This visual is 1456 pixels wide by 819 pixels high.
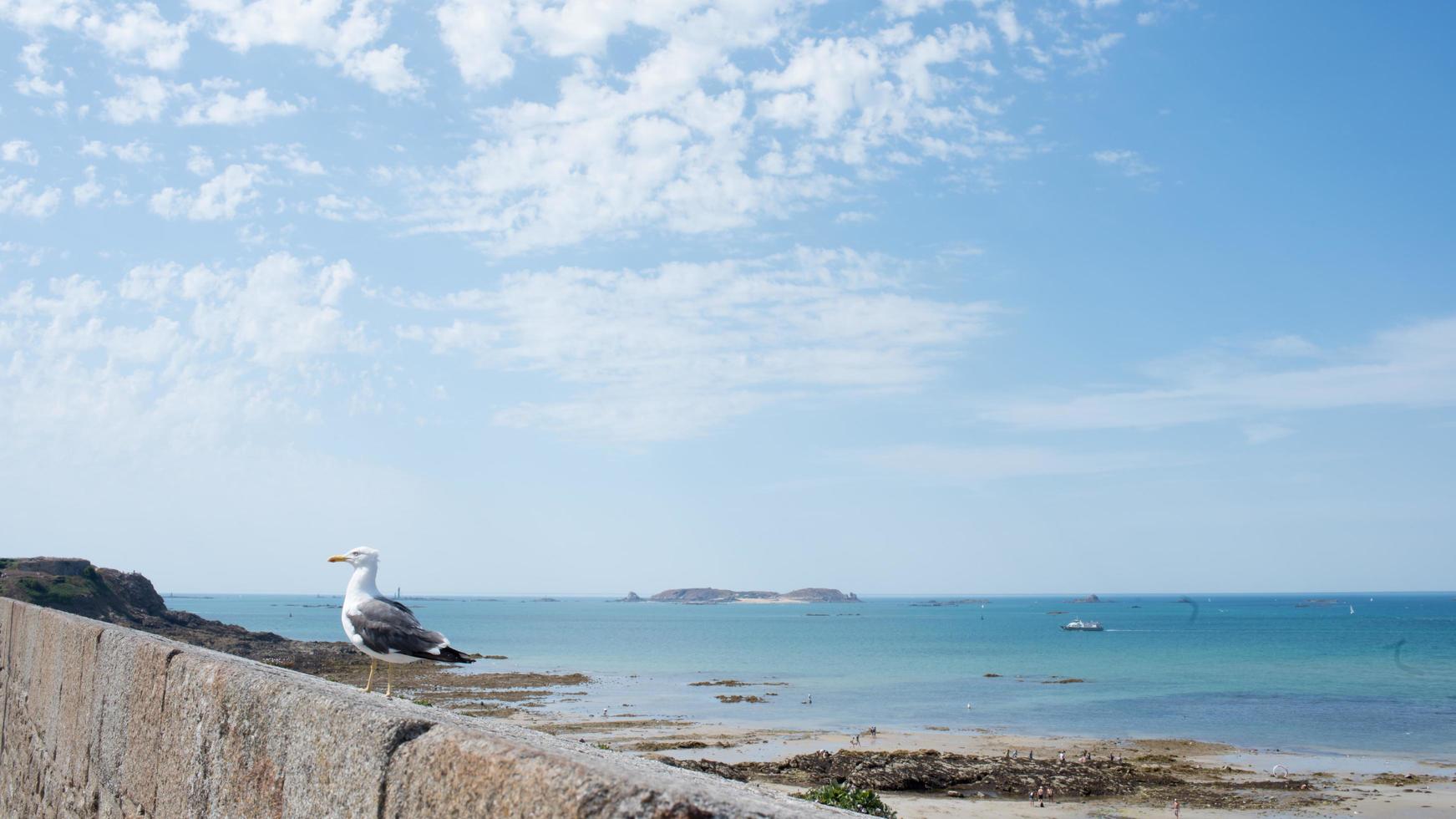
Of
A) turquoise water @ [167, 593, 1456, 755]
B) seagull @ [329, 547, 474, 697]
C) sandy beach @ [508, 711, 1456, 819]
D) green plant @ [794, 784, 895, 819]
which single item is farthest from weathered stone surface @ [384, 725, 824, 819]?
turquoise water @ [167, 593, 1456, 755]

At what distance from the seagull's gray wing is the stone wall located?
78 centimetres

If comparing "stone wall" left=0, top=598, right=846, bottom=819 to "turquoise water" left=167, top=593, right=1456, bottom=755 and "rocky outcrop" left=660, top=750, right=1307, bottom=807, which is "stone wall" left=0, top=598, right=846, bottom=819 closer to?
"rocky outcrop" left=660, top=750, right=1307, bottom=807

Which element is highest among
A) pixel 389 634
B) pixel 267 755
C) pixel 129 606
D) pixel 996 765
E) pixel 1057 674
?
pixel 389 634

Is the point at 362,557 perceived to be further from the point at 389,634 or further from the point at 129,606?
the point at 129,606

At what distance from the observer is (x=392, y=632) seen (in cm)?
442

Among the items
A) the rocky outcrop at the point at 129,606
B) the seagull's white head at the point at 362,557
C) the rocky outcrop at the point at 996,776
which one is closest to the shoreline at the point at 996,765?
the rocky outcrop at the point at 996,776

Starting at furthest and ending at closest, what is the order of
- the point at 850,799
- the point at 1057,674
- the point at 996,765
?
1. the point at 1057,674
2. the point at 996,765
3. the point at 850,799

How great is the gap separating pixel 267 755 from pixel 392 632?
5.65 ft

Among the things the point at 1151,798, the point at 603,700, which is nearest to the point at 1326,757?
the point at 1151,798

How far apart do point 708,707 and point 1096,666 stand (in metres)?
33.7

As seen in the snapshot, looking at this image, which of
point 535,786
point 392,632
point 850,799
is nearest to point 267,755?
point 535,786

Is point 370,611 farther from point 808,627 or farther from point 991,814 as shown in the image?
point 808,627

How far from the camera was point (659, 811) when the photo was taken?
1540 millimetres

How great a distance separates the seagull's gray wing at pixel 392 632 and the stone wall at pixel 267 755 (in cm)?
78
